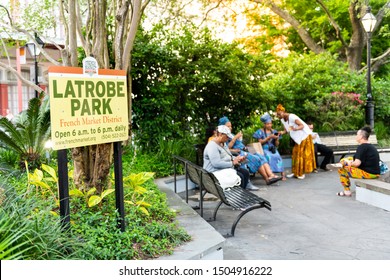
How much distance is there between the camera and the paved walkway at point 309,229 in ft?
18.9

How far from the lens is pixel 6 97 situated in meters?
27.6

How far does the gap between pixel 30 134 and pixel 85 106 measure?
5.00m

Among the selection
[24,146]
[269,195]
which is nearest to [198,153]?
[269,195]

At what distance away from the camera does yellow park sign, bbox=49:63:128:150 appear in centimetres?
425

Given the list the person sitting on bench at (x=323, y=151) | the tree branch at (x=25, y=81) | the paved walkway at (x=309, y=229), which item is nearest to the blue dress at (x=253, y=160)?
the paved walkway at (x=309, y=229)

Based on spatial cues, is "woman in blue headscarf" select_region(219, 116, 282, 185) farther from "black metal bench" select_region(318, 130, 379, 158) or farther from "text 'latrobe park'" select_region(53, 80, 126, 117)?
"text 'latrobe park'" select_region(53, 80, 126, 117)

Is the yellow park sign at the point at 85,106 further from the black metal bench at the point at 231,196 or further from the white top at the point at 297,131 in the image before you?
the white top at the point at 297,131

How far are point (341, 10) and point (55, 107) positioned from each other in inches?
812

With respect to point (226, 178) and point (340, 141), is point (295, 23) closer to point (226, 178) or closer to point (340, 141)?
point (340, 141)

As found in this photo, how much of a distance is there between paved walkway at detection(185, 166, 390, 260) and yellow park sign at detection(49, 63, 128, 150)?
6.63 feet

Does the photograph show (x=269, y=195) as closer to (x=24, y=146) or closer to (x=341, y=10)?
(x=24, y=146)

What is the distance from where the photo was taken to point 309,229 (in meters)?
6.82

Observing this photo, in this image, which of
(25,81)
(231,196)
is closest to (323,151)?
(231,196)
